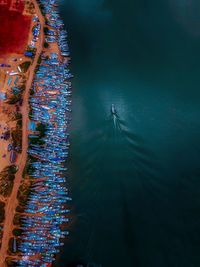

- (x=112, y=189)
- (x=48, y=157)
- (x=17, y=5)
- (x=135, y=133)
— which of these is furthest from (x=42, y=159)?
(x=17, y=5)

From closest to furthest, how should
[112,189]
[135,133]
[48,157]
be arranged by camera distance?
[112,189] → [48,157] → [135,133]

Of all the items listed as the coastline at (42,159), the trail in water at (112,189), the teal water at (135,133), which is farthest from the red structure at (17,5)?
the trail in water at (112,189)

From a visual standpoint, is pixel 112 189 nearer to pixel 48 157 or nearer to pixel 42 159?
pixel 48 157

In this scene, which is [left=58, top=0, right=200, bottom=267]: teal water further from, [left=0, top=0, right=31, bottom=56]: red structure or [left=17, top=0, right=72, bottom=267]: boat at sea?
[left=0, top=0, right=31, bottom=56]: red structure

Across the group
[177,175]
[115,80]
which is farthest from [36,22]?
[177,175]

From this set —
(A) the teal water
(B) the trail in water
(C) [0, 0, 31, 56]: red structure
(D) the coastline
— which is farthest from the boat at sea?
(C) [0, 0, 31, 56]: red structure

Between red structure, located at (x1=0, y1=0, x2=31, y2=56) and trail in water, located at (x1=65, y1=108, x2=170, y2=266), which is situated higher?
red structure, located at (x1=0, y1=0, x2=31, y2=56)
